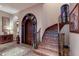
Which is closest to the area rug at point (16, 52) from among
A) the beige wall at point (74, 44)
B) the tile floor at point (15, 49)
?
the tile floor at point (15, 49)

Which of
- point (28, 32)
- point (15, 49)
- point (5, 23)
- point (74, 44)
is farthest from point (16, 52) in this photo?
point (74, 44)

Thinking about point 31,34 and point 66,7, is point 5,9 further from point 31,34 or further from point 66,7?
point 66,7

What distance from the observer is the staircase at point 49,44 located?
1885mm

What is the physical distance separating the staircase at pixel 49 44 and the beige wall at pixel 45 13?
103 mm

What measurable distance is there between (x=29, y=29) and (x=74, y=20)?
0.88 metres

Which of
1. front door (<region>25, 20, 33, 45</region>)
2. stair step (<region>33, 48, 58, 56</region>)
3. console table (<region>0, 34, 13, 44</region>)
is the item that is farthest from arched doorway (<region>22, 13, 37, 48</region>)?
console table (<region>0, 34, 13, 44</region>)

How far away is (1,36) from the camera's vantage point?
1.95 meters

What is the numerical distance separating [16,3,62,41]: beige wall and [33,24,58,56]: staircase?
0.10 metres

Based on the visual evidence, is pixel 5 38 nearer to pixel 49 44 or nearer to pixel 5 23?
pixel 5 23

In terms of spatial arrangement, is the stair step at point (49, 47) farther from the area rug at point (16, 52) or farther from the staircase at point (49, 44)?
the area rug at point (16, 52)

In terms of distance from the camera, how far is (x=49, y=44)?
1.92 m

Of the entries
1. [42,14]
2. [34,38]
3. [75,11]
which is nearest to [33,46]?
[34,38]

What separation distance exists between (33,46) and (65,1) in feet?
3.41

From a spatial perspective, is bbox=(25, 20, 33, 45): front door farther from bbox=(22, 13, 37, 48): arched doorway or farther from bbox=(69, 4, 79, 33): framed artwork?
bbox=(69, 4, 79, 33): framed artwork
